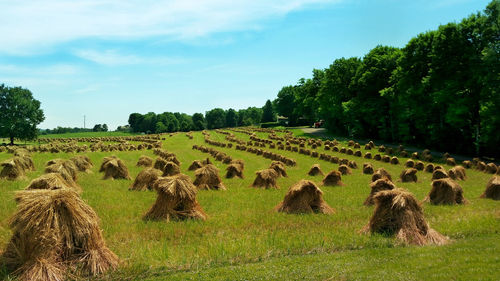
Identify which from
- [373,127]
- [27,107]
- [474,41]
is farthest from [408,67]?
[27,107]

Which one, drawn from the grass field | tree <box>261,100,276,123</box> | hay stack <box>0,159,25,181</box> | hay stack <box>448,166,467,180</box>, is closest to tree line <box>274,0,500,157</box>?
hay stack <box>448,166,467,180</box>

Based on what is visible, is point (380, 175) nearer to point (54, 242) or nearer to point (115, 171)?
point (115, 171)

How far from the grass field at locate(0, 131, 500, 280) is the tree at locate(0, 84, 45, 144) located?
278 ft

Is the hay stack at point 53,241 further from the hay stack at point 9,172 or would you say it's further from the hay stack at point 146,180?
the hay stack at point 9,172

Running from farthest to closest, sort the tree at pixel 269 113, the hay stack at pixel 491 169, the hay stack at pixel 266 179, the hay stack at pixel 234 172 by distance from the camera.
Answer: the tree at pixel 269 113 < the hay stack at pixel 491 169 < the hay stack at pixel 234 172 < the hay stack at pixel 266 179

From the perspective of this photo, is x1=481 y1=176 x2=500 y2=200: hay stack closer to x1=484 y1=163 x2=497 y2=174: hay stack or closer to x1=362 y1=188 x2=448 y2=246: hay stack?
x1=362 y1=188 x2=448 y2=246: hay stack

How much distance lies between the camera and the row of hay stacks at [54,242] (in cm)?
857

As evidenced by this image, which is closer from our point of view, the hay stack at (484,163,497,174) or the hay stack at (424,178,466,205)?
the hay stack at (424,178,466,205)

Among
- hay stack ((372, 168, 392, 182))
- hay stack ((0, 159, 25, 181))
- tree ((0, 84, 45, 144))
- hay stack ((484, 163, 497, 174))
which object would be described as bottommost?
hay stack ((484, 163, 497, 174))

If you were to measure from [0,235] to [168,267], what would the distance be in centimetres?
654

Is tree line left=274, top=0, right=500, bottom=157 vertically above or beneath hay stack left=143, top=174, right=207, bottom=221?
above

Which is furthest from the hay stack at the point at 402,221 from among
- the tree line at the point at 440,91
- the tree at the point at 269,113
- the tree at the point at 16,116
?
the tree at the point at 269,113

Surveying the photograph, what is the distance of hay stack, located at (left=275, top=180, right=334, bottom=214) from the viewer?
1555 cm

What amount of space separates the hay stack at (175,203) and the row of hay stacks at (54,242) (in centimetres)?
472
